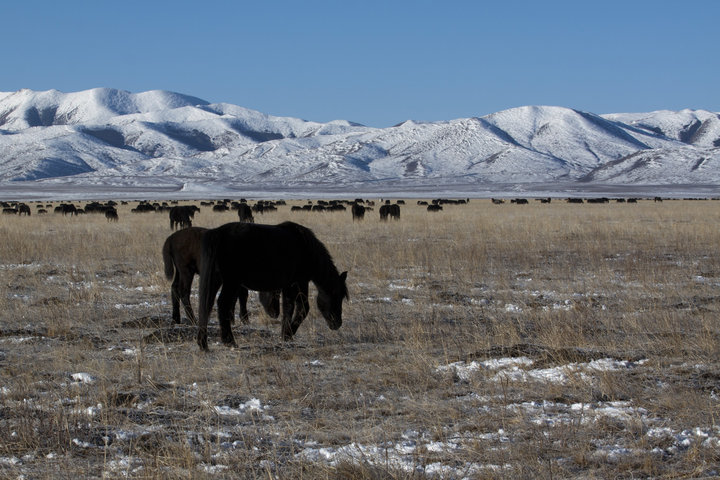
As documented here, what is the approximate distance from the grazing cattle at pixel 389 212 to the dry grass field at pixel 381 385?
22.0 metres

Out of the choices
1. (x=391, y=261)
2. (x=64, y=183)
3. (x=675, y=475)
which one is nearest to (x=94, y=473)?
(x=675, y=475)

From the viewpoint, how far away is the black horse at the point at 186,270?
29.3ft

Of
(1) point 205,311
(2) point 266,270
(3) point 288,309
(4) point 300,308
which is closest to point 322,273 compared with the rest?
(4) point 300,308

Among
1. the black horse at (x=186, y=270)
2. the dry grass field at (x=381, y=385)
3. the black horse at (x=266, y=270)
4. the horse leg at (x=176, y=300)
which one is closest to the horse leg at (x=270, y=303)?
the black horse at (x=186, y=270)

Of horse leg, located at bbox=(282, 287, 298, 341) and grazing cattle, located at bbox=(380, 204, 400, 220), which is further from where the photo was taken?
grazing cattle, located at bbox=(380, 204, 400, 220)

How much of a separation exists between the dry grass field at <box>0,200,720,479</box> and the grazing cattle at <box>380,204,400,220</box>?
21977 millimetres

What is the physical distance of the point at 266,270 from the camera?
781cm

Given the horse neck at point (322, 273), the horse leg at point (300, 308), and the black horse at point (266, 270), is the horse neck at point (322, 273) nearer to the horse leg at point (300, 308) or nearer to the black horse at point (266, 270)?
the black horse at point (266, 270)

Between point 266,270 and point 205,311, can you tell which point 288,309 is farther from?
point 205,311

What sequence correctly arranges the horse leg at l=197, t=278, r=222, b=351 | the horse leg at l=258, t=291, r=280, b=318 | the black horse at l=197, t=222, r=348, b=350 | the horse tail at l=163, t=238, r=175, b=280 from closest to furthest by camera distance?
the horse leg at l=197, t=278, r=222, b=351 → the black horse at l=197, t=222, r=348, b=350 → the horse leg at l=258, t=291, r=280, b=318 → the horse tail at l=163, t=238, r=175, b=280

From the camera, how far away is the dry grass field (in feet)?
13.9

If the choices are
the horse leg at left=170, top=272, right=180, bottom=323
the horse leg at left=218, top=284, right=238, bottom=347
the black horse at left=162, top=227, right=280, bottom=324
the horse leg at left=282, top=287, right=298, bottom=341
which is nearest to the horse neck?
the horse leg at left=282, top=287, right=298, bottom=341

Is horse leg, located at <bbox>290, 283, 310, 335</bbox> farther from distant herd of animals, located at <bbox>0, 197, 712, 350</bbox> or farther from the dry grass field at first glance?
the dry grass field

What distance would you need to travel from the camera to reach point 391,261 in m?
16.2
